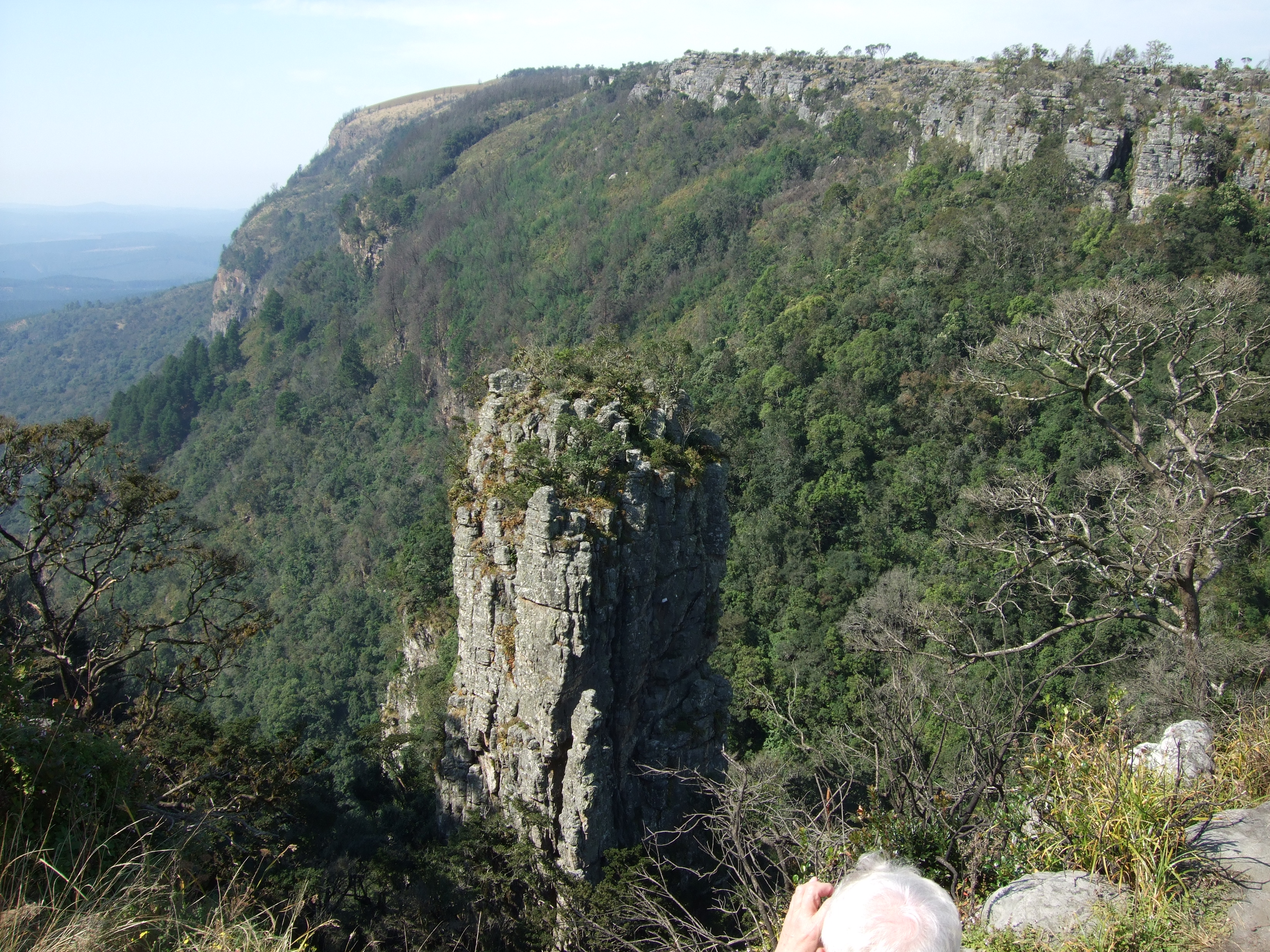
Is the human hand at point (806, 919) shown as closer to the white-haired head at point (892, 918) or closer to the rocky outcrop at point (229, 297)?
the white-haired head at point (892, 918)

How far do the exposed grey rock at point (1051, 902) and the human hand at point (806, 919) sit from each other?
7.00ft

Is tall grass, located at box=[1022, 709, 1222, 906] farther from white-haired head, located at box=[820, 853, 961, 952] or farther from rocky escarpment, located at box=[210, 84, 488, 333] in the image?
rocky escarpment, located at box=[210, 84, 488, 333]

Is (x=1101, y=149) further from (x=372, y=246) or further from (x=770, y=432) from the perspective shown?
(x=372, y=246)

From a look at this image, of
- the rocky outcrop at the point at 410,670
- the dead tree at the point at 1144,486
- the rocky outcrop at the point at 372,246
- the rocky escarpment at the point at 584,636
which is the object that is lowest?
the rocky outcrop at the point at 410,670

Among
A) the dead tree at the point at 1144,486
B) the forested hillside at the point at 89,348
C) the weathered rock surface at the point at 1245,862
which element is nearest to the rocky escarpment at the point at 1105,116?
the dead tree at the point at 1144,486

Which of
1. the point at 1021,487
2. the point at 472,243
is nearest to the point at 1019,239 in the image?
the point at 1021,487

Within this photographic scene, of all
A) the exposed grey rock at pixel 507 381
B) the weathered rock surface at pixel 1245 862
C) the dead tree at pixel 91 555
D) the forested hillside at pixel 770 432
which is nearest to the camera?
the weathered rock surface at pixel 1245 862

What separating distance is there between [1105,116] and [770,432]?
24.3 meters

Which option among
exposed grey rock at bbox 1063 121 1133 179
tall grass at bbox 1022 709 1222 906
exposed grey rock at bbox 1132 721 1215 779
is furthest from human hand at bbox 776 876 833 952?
exposed grey rock at bbox 1063 121 1133 179

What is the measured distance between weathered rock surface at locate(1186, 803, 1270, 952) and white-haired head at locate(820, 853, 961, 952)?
2581 millimetres

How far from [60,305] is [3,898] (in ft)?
709

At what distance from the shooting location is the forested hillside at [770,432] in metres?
11.7

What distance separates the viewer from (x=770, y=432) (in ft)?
118

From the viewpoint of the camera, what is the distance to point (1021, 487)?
10.9 meters
